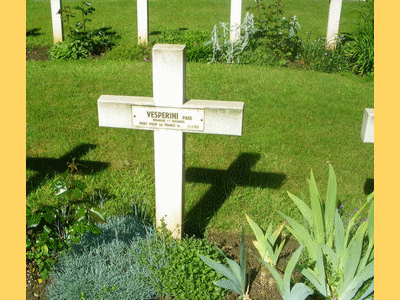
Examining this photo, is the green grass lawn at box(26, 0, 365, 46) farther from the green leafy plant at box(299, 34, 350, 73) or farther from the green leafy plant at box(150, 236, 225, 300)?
the green leafy plant at box(150, 236, 225, 300)

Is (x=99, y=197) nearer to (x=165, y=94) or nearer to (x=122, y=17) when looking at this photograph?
(x=165, y=94)

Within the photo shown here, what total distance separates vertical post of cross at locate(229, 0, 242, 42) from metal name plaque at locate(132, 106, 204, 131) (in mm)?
5017

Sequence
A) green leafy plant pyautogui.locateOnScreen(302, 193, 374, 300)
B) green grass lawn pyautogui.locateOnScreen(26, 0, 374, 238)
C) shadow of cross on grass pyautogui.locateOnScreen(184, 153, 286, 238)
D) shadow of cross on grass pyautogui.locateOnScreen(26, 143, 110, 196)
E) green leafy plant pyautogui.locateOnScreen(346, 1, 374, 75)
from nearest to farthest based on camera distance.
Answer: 1. green leafy plant pyautogui.locateOnScreen(302, 193, 374, 300)
2. shadow of cross on grass pyautogui.locateOnScreen(184, 153, 286, 238)
3. green grass lawn pyautogui.locateOnScreen(26, 0, 374, 238)
4. shadow of cross on grass pyautogui.locateOnScreen(26, 143, 110, 196)
5. green leafy plant pyautogui.locateOnScreen(346, 1, 374, 75)

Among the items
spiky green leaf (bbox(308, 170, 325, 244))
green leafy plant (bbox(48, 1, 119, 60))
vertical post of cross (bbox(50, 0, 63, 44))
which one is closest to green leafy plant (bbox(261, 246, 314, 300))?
spiky green leaf (bbox(308, 170, 325, 244))

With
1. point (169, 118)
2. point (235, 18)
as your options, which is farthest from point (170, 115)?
point (235, 18)

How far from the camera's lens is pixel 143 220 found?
342 cm

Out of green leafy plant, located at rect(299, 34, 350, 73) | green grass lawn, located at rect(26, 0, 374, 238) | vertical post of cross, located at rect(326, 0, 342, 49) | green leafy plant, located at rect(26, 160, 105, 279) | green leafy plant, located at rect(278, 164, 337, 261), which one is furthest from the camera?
vertical post of cross, located at rect(326, 0, 342, 49)

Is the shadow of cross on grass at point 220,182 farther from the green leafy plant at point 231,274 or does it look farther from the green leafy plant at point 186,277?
the green leafy plant at point 231,274

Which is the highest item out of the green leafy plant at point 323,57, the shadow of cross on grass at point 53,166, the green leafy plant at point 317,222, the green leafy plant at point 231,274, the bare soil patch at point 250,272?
the green leafy plant at point 323,57

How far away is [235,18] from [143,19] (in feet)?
5.14

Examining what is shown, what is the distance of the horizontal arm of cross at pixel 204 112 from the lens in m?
2.77

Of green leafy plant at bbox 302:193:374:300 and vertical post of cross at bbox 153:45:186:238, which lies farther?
vertical post of cross at bbox 153:45:186:238

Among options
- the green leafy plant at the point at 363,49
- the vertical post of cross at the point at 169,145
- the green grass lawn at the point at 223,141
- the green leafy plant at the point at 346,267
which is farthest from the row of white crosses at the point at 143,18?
the green leafy plant at the point at 346,267

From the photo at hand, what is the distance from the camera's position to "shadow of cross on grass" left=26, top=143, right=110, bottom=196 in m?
4.08
